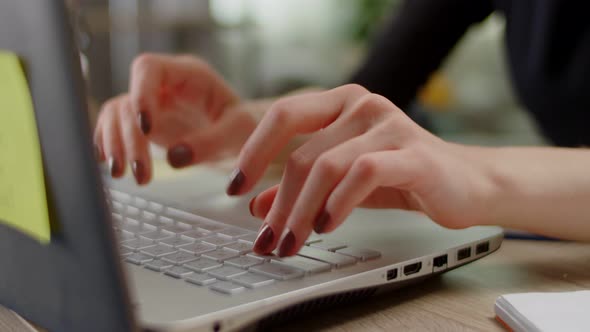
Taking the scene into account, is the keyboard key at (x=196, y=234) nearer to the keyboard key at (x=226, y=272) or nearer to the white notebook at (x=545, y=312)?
the keyboard key at (x=226, y=272)

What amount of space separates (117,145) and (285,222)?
0.22 m

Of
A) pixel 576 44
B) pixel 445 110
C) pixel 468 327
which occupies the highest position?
pixel 576 44

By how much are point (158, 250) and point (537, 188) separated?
0.30 meters

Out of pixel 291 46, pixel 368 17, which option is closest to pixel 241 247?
pixel 368 17

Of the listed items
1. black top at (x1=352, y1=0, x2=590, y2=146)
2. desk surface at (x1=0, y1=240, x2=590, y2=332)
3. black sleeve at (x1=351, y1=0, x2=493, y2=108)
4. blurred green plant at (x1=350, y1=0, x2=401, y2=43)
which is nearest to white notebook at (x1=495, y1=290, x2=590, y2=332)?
desk surface at (x1=0, y1=240, x2=590, y2=332)

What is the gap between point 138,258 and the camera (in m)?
0.45

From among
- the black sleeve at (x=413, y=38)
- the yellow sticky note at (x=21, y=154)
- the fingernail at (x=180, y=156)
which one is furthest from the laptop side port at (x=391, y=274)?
the black sleeve at (x=413, y=38)

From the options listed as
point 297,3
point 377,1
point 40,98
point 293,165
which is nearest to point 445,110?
point 377,1

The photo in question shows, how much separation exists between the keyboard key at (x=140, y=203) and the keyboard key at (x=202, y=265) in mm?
201

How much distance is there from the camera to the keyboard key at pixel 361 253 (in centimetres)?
45

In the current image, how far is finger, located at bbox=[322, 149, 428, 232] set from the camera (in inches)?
17.0

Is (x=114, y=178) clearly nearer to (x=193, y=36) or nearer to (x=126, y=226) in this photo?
(x=126, y=226)

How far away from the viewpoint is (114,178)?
0.59m

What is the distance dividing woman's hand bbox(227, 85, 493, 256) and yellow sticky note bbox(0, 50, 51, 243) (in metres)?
0.16
